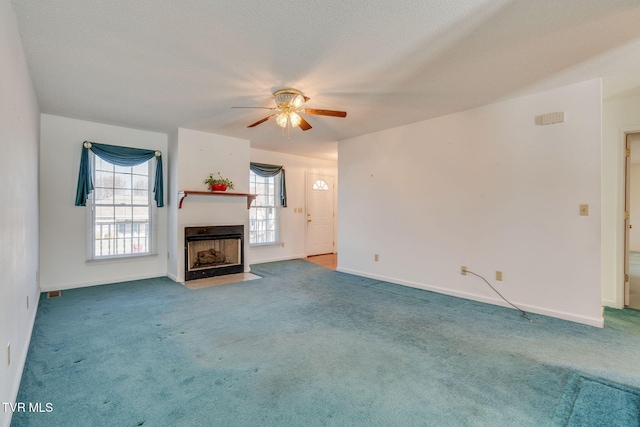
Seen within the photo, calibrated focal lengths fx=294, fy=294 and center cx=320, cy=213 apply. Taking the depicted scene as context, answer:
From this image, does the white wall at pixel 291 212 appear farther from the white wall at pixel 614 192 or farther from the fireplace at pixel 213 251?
the white wall at pixel 614 192

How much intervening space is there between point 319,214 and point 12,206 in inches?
234

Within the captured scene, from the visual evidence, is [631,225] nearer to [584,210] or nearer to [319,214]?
[584,210]

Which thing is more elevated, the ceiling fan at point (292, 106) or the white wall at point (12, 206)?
the ceiling fan at point (292, 106)

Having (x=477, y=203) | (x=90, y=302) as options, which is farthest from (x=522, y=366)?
(x=90, y=302)

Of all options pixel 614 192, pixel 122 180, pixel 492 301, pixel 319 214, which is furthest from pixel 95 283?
pixel 614 192

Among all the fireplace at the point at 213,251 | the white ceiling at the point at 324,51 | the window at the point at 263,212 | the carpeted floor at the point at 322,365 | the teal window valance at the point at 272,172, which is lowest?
the carpeted floor at the point at 322,365

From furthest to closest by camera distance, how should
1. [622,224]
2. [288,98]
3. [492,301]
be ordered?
[492,301], [622,224], [288,98]

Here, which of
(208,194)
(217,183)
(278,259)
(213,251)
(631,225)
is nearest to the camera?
(208,194)

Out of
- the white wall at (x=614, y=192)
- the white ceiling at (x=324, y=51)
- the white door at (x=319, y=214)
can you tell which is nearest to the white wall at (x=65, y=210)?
the white ceiling at (x=324, y=51)

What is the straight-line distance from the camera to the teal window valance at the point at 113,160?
4.39 meters

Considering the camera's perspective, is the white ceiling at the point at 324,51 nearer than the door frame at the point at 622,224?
Yes

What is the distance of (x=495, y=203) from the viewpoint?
12.3 feet

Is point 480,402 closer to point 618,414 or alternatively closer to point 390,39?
point 618,414

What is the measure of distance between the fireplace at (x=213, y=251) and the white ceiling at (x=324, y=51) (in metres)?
2.12
